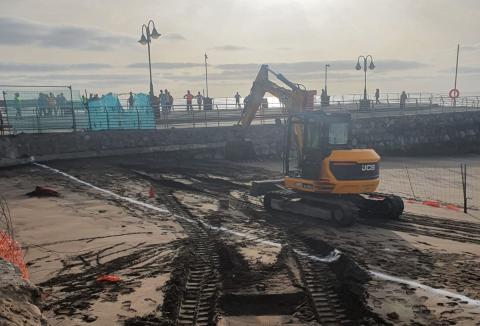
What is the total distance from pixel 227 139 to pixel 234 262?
57.4 feet

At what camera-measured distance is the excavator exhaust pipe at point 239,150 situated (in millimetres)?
23766

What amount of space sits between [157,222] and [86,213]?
2017 millimetres

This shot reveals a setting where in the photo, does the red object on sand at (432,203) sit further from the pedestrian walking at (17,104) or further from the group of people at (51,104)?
the pedestrian walking at (17,104)

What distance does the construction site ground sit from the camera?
592 centimetres

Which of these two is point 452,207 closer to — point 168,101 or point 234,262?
point 234,262

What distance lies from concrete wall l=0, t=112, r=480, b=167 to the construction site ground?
24.5 ft

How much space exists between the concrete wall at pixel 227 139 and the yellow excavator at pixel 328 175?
12602mm

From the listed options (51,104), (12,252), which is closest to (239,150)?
(51,104)

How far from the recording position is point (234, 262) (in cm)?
776

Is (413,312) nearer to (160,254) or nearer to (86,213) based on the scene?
(160,254)

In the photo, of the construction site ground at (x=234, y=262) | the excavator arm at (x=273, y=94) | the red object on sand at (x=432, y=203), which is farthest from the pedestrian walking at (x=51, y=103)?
the red object on sand at (x=432, y=203)

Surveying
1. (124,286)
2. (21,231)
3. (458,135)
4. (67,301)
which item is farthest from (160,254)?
(458,135)

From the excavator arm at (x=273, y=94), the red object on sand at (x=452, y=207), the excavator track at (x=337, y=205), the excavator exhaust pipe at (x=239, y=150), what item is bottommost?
the red object on sand at (x=452, y=207)

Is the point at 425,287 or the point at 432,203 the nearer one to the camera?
the point at 425,287
